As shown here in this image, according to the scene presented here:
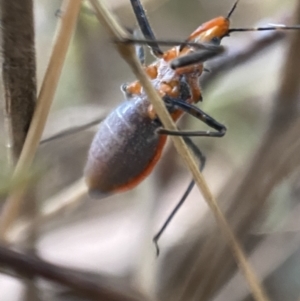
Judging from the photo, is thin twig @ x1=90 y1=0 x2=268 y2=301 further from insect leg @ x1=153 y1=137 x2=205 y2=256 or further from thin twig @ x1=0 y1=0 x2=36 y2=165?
insect leg @ x1=153 y1=137 x2=205 y2=256

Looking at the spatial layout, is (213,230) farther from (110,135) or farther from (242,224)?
(110,135)

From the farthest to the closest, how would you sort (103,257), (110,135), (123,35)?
Answer: (103,257) < (110,135) < (123,35)

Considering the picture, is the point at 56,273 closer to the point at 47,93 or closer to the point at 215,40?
the point at 47,93

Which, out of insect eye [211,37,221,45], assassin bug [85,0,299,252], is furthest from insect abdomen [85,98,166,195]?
insect eye [211,37,221,45]

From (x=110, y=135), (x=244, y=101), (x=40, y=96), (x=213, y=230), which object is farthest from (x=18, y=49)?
(x=244, y=101)

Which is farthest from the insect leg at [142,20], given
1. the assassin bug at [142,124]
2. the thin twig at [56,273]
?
the thin twig at [56,273]

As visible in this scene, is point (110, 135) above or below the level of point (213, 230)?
above

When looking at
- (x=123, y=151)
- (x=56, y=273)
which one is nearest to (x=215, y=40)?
(x=123, y=151)
